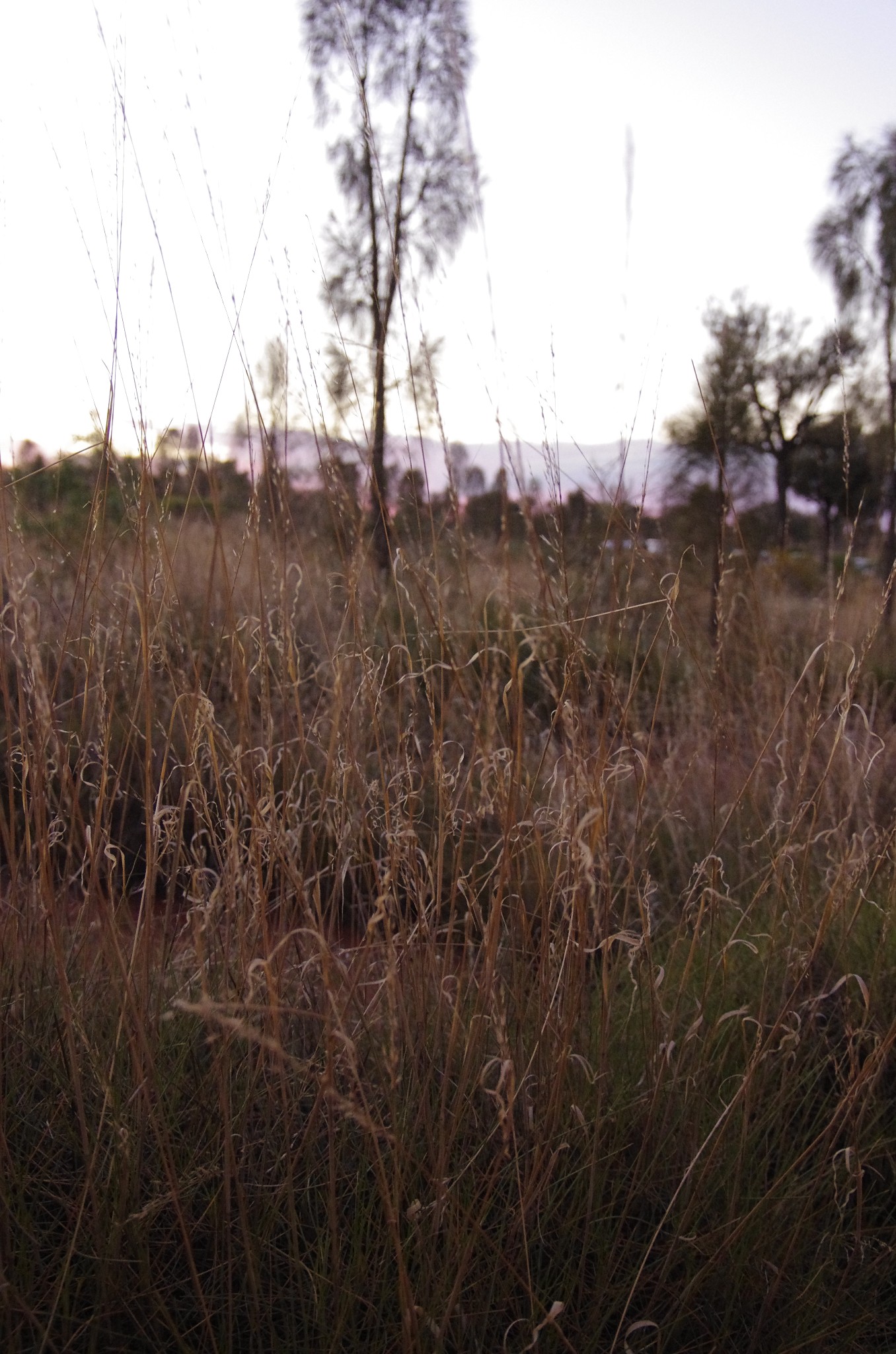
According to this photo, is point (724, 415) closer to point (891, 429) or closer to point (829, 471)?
point (891, 429)

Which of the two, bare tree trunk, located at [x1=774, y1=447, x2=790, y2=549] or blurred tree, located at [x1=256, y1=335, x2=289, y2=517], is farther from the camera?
bare tree trunk, located at [x1=774, y1=447, x2=790, y2=549]

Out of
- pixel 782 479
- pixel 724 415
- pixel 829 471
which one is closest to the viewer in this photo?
pixel 724 415

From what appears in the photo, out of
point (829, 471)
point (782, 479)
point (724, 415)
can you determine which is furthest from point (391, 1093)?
point (829, 471)

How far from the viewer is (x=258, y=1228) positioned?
1223 millimetres

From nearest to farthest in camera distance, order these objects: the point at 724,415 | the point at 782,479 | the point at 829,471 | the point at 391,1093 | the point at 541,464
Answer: the point at 391,1093 → the point at 541,464 → the point at 724,415 → the point at 782,479 → the point at 829,471

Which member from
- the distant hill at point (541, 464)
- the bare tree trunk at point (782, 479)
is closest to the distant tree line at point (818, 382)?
the bare tree trunk at point (782, 479)

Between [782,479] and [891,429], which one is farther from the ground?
[891,429]

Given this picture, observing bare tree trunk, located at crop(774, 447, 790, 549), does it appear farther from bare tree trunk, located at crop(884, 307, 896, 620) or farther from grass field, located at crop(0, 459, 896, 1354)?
grass field, located at crop(0, 459, 896, 1354)

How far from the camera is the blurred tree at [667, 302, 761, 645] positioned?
6.05 meters

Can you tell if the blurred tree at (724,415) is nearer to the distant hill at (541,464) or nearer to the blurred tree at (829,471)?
Result: the blurred tree at (829,471)

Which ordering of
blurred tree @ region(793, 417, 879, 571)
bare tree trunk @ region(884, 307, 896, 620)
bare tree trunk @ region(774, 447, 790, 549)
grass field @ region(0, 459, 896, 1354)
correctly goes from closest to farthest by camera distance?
grass field @ region(0, 459, 896, 1354)
bare tree trunk @ region(884, 307, 896, 620)
bare tree trunk @ region(774, 447, 790, 549)
blurred tree @ region(793, 417, 879, 571)

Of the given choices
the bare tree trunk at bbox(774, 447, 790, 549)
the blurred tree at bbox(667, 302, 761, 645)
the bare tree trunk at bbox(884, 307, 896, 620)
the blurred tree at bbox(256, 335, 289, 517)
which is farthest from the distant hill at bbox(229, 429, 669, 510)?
the bare tree trunk at bbox(774, 447, 790, 549)

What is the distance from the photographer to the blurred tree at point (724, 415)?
6.05 metres

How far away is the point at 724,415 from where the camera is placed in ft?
23.2
